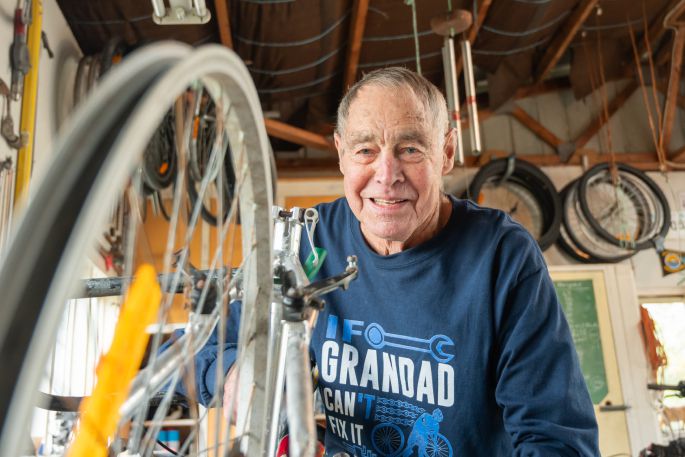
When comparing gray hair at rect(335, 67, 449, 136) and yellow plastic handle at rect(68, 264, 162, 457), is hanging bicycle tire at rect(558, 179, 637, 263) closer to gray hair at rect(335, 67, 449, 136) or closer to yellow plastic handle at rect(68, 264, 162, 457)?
A: gray hair at rect(335, 67, 449, 136)

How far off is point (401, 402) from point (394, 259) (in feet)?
0.87

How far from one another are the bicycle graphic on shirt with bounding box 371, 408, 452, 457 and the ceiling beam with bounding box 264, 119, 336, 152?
3.20 meters

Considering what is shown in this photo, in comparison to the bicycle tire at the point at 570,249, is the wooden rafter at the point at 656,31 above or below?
above

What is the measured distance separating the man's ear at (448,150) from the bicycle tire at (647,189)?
151 inches

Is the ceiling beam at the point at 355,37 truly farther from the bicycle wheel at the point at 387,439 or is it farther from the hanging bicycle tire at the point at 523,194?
the bicycle wheel at the point at 387,439

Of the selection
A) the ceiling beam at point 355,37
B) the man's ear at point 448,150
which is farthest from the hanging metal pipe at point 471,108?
the man's ear at point 448,150

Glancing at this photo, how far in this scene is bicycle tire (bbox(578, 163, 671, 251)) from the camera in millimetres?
4730

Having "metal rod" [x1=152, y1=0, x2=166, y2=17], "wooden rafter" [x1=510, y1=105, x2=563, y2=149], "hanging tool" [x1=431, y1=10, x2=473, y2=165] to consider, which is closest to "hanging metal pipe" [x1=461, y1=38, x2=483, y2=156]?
"hanging tool" [x1=431, y1=10, x2=473, y2=165]

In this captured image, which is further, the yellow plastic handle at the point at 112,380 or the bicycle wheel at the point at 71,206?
the yellow plastic handle at the point at 112,380

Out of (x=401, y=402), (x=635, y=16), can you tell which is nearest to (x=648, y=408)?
(x=635, y=16)

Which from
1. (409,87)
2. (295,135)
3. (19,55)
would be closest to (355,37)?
(295,135)

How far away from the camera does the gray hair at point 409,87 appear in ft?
3.74

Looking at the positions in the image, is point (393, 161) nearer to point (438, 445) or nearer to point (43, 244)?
point (438, 445)

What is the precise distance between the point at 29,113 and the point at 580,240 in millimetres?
Answer: 4061
